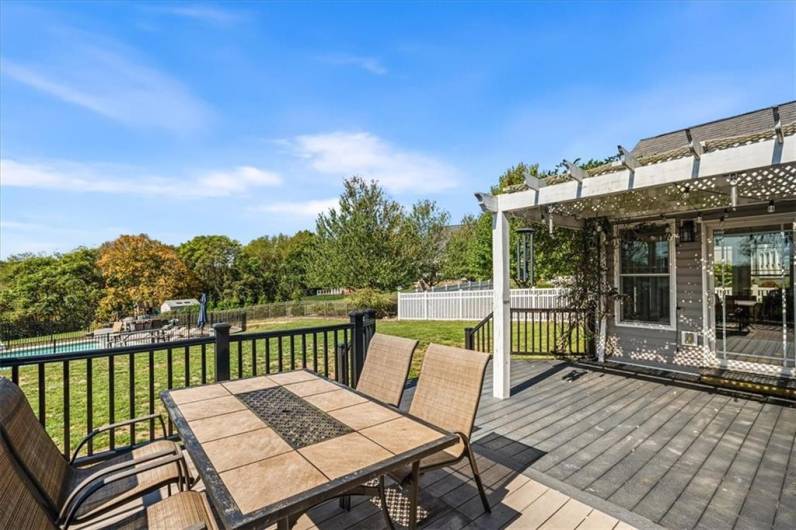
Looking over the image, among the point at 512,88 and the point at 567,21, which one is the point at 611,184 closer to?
the point at 567,21

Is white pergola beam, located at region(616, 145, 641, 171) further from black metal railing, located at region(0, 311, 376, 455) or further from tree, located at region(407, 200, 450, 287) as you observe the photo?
tree, located at region(407, 200, 450, 287)

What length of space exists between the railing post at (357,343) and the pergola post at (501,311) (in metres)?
1.62

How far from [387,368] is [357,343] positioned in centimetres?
139

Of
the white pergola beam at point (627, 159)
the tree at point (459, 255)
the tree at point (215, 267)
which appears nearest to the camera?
the white pergola beam at point (627, 159)

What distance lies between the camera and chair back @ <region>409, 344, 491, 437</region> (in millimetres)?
2230

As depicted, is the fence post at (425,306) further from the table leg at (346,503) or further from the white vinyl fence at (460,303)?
the table leg at (346,503)

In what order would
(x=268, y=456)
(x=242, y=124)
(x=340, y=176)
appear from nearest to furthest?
1. (x=268, y=456)
2. (x=242, y=124)
3. (x=340, y=176)

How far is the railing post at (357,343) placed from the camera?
164 inches

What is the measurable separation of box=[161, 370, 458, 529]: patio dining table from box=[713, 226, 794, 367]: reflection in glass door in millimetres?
5708

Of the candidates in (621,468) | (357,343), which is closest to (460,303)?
(357,343)

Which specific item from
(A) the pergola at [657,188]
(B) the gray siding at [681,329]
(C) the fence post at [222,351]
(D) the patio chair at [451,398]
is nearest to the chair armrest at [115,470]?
(D) the patio chair at [451,398]

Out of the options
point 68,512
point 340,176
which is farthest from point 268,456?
point 340,176

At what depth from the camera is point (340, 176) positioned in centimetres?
1834

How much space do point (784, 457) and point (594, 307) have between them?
332 centimetres
